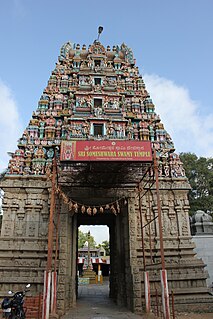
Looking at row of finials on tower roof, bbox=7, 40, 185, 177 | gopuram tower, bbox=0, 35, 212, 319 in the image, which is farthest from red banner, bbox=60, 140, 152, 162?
row of finials on tower roof, bbox=7, 40, 185, 177

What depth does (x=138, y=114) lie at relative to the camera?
16.8 meters

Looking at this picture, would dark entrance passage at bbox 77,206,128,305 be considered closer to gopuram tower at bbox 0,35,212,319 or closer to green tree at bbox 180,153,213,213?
gopuram tower at bbox 0,35,212,319

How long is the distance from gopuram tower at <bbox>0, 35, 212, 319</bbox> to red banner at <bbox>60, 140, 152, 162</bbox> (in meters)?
0.04

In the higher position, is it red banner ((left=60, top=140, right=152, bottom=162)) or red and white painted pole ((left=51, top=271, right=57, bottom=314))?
red banner ((left=60, top=140, right=152, bottom=162))

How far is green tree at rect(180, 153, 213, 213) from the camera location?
29109 mm

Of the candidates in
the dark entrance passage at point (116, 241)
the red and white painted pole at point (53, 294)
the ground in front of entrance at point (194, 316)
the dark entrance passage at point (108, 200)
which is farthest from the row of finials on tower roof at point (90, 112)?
the ground in front of entrance at point (194, 316)

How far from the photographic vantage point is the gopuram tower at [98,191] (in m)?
10.9

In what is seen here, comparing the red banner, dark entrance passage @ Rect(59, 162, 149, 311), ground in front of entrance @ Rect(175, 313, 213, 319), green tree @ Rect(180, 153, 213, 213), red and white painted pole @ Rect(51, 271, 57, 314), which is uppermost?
green tree @ Rect(180, 153, 213, 213)

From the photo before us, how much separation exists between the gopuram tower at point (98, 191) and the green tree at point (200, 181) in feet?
48.5

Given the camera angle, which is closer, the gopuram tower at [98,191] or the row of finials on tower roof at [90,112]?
the gopuram tower at [98,191]

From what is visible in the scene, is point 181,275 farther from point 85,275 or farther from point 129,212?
point 85,275

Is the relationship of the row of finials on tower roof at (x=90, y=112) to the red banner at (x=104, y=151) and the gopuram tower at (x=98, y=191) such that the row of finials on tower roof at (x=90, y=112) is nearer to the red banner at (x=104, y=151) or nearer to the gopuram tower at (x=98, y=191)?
the gopuram tower at (x=98, y=191)

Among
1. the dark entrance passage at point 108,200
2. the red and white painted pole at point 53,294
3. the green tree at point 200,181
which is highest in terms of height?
the green tree at point 200,181

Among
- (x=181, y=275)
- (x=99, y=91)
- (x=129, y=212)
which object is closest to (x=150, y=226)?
(x=129, y=212)
